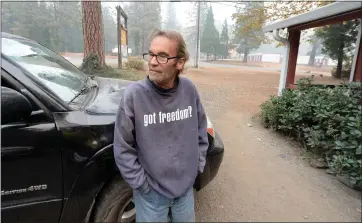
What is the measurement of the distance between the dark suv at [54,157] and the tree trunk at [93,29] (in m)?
6.69

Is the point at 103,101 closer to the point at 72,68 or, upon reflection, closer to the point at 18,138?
the point at 18,138

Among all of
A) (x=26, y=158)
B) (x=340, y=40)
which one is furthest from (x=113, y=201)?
(x=340, y=40)

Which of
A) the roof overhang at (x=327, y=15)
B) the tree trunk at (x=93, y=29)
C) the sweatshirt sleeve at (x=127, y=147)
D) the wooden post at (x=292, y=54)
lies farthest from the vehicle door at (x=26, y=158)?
the tree trunk at (x=93, y=29)

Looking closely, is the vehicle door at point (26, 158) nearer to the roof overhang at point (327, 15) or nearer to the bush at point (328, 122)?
the bush at point (328, 122)

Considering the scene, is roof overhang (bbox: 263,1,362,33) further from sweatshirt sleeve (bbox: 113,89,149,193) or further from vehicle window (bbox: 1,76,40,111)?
vehicle window (bbox: 1,76,40,111)

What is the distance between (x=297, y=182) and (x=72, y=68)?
8.27 ft

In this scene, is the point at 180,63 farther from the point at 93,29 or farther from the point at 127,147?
the point at 93,29

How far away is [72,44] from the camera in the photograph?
34656 millimetres

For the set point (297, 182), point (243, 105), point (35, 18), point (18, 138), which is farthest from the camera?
point (35, 18)

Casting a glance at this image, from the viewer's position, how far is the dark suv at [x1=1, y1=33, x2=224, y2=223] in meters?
1.65

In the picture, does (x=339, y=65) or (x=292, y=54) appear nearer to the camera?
(x=292, y=54)

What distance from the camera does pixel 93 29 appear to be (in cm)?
828

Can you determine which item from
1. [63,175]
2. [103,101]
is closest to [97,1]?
[103,101]

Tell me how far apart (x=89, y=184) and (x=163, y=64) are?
42.0 inches
